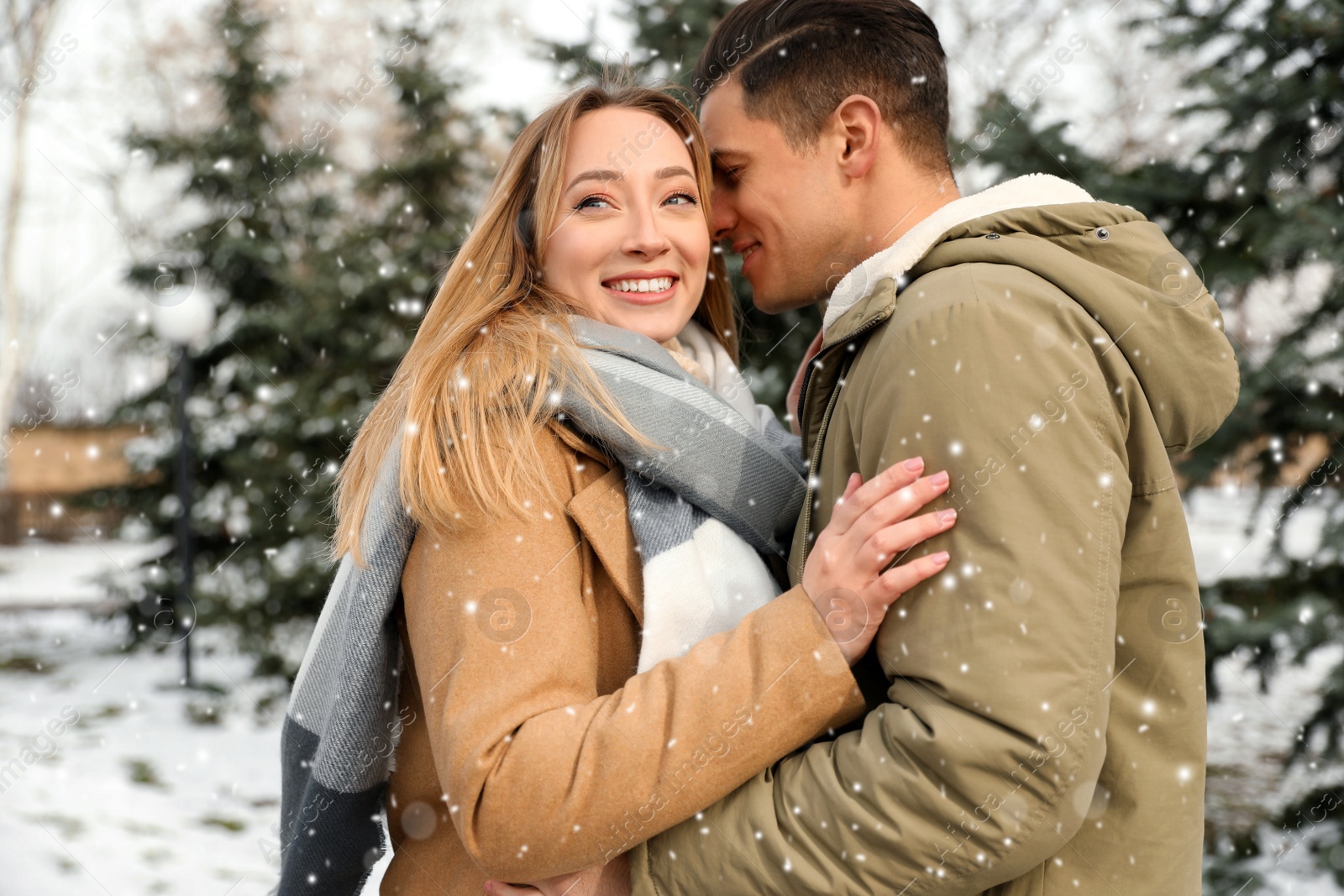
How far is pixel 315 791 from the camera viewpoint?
5.86 feet

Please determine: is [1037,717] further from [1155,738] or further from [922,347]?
[922,347]

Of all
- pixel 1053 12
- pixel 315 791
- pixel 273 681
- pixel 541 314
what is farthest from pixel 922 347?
pixel 273 681

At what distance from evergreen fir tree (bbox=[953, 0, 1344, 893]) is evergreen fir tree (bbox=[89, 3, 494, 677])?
15.6ft

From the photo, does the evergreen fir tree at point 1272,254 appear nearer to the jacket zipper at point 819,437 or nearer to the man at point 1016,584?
the man at point 1016,584

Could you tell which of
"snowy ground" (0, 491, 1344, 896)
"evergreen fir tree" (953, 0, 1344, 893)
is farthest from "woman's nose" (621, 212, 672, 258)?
"snowy ground" (0, 491, 1344, 896)

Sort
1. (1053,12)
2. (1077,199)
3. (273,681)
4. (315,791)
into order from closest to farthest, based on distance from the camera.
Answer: (1077,199) → (315,791) → (1053,12) → (273,681)

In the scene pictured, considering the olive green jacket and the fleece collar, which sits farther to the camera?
the fleece collar

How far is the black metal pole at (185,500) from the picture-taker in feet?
26.2

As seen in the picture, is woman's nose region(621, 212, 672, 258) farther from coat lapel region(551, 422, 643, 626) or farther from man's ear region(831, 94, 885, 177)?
coat lapel region(551, 422, 643, 626)

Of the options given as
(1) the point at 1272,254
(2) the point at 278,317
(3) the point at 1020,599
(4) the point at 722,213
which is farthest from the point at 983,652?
(2) the point at 278,317

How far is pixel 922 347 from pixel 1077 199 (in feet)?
1.63

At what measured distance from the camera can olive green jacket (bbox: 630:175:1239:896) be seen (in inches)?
50.8

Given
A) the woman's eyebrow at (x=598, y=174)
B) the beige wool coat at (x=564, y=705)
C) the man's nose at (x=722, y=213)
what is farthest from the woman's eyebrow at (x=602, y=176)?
the beige wool coat at (x=564, y=705)

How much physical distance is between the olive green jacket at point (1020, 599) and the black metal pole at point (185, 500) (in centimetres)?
762
